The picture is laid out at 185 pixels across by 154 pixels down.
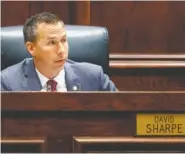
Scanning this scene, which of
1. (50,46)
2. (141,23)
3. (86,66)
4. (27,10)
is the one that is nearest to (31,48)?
(50,46)

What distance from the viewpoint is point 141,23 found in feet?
7.04

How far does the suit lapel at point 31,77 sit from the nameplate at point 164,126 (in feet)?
1.73

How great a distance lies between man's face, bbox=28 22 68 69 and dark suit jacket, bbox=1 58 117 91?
0.04 metres

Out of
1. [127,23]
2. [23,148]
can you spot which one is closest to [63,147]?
[23,148]

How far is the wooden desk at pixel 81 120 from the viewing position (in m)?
A: 1.10

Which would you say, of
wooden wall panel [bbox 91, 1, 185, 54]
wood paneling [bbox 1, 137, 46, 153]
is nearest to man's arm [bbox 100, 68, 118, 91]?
wooden wall panel [bbox 91, 1, 185, 54]

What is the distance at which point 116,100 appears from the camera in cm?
111

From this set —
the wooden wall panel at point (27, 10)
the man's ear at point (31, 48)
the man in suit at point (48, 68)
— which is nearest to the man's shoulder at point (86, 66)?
the man in suit at point (48, 68)

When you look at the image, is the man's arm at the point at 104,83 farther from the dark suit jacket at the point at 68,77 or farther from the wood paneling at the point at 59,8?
the wood paneling at the point at 59,8

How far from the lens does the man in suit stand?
61.7 inches

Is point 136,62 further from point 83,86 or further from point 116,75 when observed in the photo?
point 83,86

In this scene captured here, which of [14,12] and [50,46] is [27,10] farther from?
[50,46]

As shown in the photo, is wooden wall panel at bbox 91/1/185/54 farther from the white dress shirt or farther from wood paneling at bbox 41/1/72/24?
the white dress shirt

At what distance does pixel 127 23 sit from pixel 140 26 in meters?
0.05
